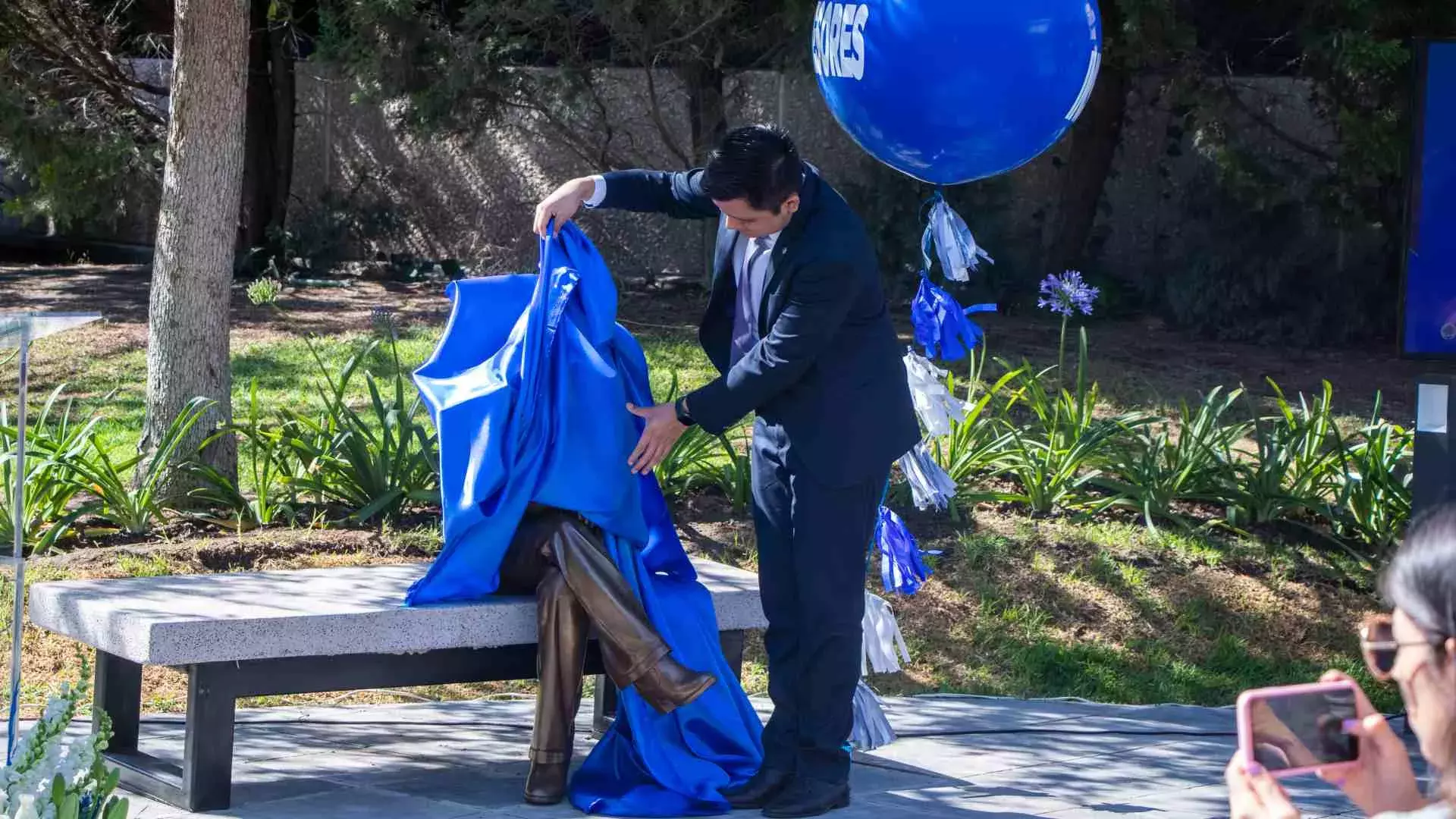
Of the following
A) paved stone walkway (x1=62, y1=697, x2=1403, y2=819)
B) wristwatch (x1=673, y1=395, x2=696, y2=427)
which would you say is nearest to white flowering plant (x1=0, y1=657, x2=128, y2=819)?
paved stone walkway (x1=62, y1=697, x2=1403, y2=819)

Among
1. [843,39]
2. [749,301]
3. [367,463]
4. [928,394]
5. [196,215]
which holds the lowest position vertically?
[367,463]

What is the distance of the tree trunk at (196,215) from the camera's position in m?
7.02

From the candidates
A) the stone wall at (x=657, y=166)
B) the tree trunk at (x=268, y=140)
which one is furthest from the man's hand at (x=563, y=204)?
the tree trunk at (x=268, y=140)

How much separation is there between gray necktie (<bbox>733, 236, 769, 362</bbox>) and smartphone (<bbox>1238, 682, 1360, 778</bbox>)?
104 inches

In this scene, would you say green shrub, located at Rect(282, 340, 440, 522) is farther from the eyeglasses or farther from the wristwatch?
the eyeglasses

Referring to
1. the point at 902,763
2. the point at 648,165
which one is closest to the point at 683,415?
the point at 902,763

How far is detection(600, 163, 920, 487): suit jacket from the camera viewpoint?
4293 millimetres

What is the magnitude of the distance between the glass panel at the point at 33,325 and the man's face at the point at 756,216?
4.93ft

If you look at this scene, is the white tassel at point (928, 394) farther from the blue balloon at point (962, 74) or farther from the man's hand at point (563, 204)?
the man's hand at point (563, 204)

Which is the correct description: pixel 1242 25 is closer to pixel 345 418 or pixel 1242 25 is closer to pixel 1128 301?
pixel 1128 301

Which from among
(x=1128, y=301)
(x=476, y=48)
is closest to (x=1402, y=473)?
(x=1128, y=301)

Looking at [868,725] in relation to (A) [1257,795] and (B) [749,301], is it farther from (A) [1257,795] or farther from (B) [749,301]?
(A) [1257,795]

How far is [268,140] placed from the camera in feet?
47.1

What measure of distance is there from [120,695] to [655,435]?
62.8 inches
